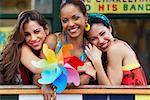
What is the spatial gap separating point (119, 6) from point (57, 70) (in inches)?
97.4

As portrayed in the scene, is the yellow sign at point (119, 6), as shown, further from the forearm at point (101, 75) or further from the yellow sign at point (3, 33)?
the forearm at point (101, 75)

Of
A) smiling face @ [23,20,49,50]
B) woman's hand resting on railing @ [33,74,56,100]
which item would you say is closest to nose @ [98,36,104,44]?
smiling face @ [23,20,49,50]

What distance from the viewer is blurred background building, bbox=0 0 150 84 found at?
5496 millimetres

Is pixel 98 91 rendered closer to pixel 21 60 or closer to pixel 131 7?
pixel 21 60

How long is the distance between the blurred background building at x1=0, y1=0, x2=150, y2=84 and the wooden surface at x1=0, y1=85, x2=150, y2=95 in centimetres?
232

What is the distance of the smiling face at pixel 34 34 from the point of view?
3529 millimetres

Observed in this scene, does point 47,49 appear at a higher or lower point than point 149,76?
higher

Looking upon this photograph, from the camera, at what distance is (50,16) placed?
545cm

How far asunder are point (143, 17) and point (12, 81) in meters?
2.43

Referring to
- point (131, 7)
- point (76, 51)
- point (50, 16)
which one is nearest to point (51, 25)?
point (50, 16)

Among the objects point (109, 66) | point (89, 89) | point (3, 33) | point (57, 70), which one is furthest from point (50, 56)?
point (3, 33)

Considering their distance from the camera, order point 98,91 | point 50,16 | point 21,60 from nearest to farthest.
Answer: point 98,91 < point 21,60 < point 50,16

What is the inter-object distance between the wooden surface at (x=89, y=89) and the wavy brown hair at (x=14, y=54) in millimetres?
262

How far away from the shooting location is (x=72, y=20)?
3.50 metres
